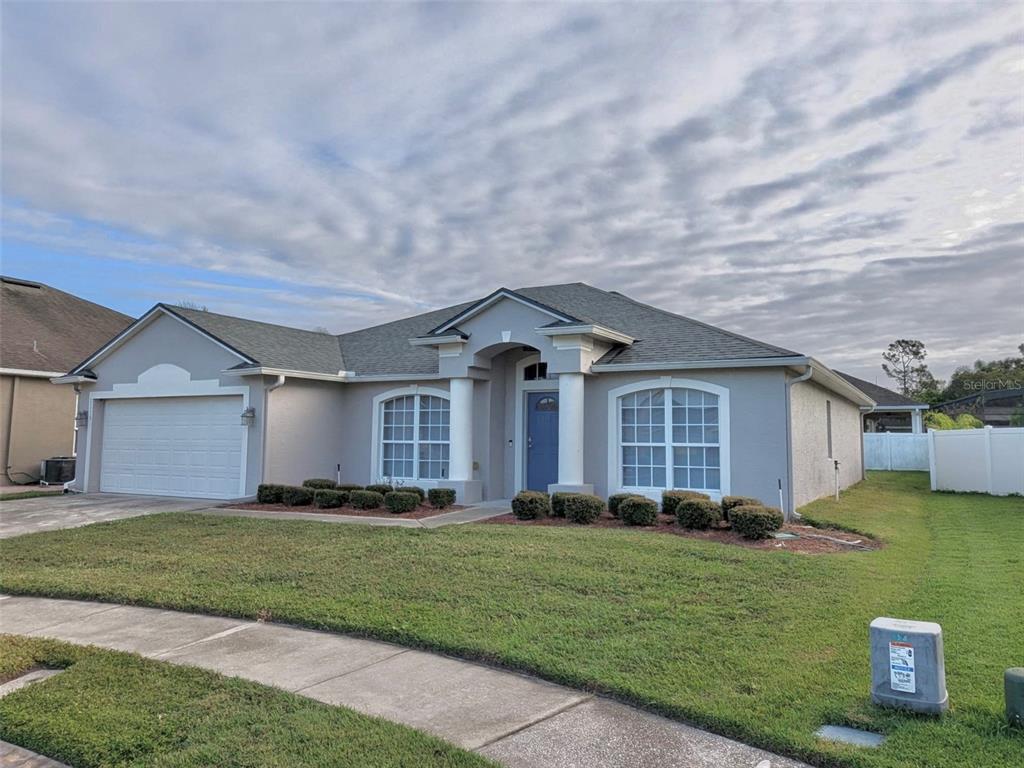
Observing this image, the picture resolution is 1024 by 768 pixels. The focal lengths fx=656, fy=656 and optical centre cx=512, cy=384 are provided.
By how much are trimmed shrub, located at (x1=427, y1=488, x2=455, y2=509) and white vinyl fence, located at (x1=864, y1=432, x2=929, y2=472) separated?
2224 cm

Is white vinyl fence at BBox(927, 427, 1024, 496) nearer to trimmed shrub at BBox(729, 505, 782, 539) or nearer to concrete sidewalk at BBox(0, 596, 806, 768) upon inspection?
trimmed shrub at BBox(729, 505, 782, 539)

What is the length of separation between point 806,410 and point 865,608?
8300 millimetres

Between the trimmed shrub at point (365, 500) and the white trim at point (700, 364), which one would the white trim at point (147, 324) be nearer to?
the trimmed shrub at point (365, 500)

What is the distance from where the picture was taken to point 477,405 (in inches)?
578

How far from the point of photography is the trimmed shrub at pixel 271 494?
1392 cm

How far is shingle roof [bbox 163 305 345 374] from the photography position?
15.3 metres

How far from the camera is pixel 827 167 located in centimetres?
1300

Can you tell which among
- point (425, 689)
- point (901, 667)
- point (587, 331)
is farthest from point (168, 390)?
point (901, 667)

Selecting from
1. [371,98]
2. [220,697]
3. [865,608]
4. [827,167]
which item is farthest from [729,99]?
[220,697]

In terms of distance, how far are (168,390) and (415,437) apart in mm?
6285

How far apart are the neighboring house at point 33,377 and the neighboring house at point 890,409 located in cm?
2620

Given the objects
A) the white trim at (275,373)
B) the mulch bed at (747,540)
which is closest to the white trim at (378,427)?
the white trim at (275,373)

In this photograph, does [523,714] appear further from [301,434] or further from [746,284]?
[746,284]

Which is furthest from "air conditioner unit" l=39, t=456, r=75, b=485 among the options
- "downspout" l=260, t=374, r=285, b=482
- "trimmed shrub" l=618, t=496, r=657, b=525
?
"trimmed shrub" l=618, t=496, r=657, b=525
